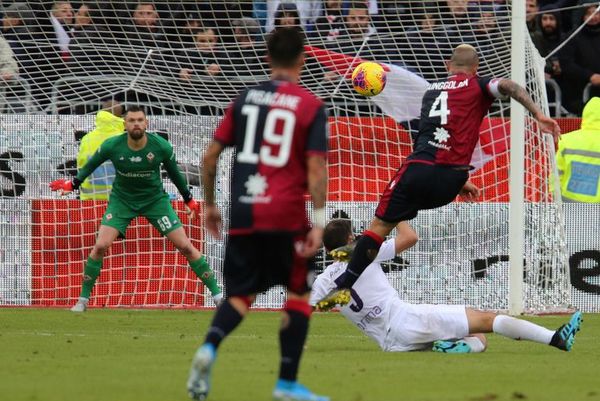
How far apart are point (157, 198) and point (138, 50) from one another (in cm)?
249

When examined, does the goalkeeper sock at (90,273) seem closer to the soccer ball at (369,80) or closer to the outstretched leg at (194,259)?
the outstretched leg at (194,259)

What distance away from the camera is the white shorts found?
9.73 m

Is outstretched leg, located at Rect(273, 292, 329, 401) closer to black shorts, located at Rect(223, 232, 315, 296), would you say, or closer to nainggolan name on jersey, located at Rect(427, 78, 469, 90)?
black shorts, located at Rect(223, 232, 315, 296)

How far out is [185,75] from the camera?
1603 centimetres

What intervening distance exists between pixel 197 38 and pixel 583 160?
15.5 ft

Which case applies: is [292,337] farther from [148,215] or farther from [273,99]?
[148,215]

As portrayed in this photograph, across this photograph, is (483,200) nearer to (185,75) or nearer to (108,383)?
(185,75)

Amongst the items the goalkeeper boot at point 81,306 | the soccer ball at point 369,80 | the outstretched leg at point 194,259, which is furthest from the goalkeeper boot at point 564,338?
the goalkeeper boot at point 81,306

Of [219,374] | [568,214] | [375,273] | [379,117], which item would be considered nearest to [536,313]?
[568,214]

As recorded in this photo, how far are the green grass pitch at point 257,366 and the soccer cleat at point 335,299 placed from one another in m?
0.36

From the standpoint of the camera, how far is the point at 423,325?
387 inches

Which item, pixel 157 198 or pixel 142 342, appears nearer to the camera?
pixel 142 342

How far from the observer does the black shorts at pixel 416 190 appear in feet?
36.8

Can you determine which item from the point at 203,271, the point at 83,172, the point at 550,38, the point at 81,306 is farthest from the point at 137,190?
the point at 550,38
